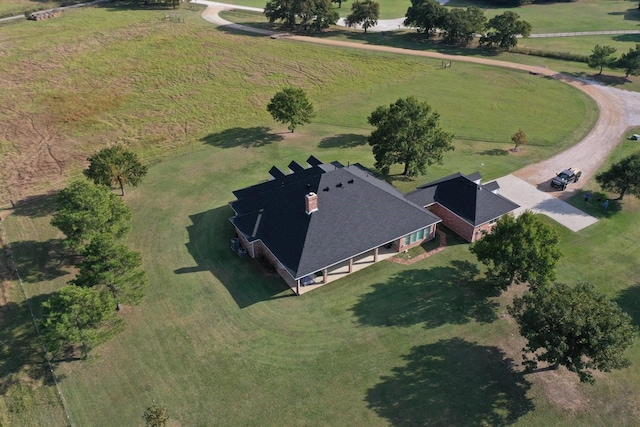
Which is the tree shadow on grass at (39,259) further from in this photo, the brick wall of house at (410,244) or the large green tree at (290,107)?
the large green tree at (290,107)

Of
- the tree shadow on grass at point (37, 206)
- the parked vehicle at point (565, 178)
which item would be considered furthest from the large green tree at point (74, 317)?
the parked vehicle at point (565, 178)

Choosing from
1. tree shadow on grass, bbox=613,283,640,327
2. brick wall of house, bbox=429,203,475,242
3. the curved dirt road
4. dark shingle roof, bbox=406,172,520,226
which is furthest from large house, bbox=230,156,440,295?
the curved dirt road

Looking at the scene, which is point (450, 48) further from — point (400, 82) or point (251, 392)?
point (251, 392)

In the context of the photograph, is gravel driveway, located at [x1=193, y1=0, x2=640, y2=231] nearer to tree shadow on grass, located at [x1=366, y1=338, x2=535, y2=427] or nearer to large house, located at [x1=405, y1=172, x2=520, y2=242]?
large house, located at [x1=405, y1=172, x2=520, y2=242]

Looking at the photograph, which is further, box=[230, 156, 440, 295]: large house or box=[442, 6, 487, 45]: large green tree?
box=[442, 6, 487, 45]: large green tree

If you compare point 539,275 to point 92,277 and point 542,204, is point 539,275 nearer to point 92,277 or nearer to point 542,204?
point 542,204
